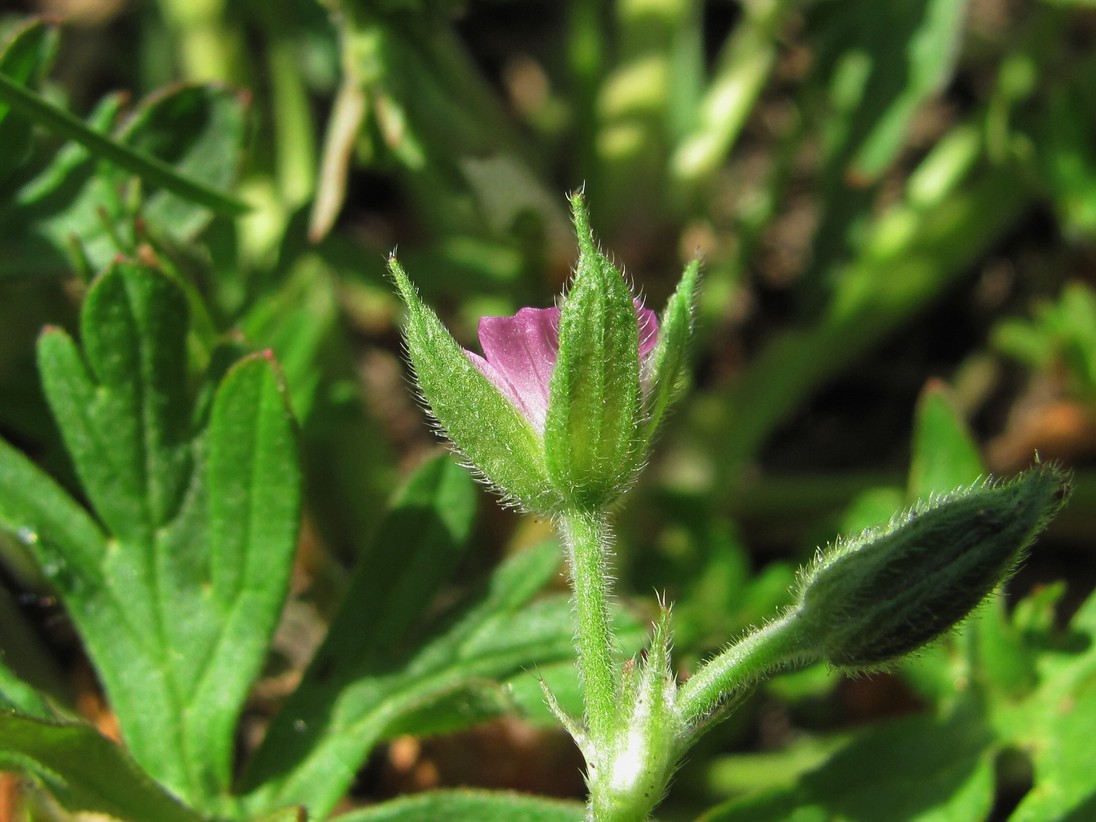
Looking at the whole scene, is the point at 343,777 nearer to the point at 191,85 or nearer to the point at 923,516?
the point at 923,516

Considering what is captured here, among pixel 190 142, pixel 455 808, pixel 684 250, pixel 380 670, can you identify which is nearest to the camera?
pixel 455 808

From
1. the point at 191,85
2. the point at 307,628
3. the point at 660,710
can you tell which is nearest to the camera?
the point at 660,710

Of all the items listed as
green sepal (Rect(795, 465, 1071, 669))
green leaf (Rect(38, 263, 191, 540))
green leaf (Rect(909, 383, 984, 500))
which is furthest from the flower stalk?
green leaf (Rect(909, 383, 984, 500))

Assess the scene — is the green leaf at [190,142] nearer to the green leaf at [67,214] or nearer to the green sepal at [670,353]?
the green leaf at [67,214]

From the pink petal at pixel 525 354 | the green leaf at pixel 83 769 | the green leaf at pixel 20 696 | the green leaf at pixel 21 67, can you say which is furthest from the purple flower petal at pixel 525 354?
the green leaf at pixel 21 67

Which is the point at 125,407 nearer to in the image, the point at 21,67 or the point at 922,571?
the point at 21,67

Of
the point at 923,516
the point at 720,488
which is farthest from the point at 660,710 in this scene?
the point at 720,488

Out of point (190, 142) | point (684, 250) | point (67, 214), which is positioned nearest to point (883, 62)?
point (684, 250)
